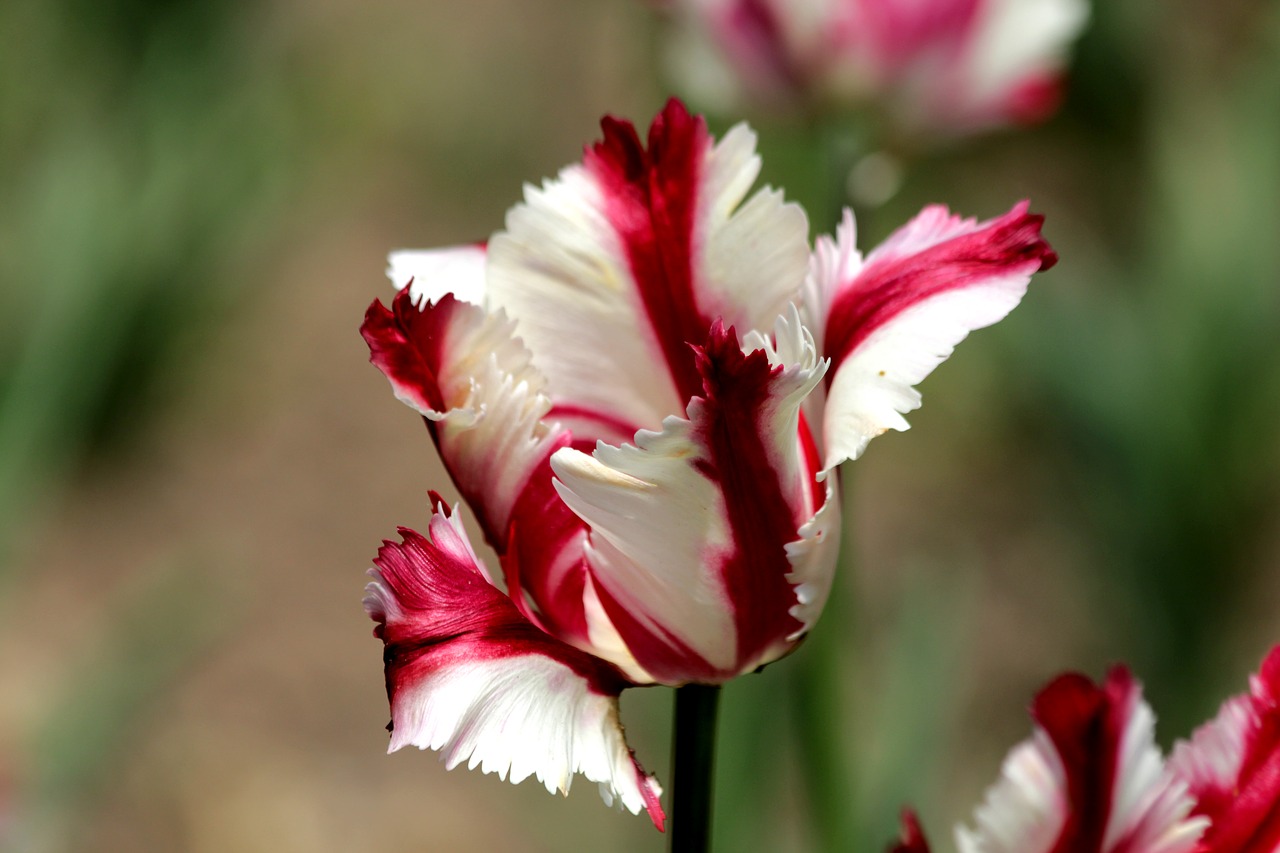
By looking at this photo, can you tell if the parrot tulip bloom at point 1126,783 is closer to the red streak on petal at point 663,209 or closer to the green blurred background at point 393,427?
the red streak on petal at point 663,209

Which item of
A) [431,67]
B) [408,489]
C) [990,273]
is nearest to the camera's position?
[990,273]

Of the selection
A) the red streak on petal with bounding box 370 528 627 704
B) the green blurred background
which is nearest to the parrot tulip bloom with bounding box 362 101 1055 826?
the red streak on petal with bounding box 370 528 627 704

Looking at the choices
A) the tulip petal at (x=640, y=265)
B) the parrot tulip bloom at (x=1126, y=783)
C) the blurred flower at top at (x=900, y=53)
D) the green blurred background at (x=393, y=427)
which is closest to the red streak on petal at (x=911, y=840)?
the parrot tulip bloom at (x=1126, y=783)

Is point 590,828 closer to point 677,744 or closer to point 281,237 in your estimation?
point 677,744

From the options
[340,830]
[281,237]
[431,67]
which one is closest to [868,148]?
[340,830]

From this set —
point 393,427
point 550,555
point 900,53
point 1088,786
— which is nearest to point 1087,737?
point 1088,786

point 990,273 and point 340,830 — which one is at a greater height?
point 990,273

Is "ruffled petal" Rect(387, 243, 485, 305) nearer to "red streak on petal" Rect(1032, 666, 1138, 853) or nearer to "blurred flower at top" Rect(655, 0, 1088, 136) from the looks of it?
"red streak on petal" Rect(1032, 666, 1138, 853)
